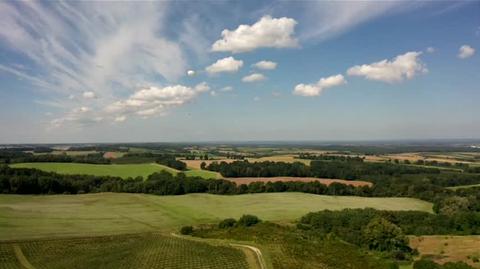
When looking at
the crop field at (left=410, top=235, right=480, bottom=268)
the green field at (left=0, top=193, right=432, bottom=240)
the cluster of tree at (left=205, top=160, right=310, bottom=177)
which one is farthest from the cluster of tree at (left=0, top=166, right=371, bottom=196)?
the crop field at (left=410, top=235, right=480, bottom=268)

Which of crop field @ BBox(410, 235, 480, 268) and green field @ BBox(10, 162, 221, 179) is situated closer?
crop field @ BBox(410, 235, 480, 268)

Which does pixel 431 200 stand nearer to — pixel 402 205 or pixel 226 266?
pixel 402 205

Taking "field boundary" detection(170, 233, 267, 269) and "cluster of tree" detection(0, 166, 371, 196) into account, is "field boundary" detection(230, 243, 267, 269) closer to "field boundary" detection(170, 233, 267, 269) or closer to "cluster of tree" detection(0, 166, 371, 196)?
"field boundary" detection(170, 233, 267, 269)

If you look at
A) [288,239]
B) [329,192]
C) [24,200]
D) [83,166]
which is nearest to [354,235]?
[288,239]

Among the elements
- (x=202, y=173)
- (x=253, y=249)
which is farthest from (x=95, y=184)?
(x=253, y=249)

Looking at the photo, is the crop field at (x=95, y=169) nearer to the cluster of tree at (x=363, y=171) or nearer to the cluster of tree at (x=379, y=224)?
the cluster of tree at (x=363, y=171)

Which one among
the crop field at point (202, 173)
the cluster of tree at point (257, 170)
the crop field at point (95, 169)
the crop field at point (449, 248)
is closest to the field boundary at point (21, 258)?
the crop field at point (449, 248)
